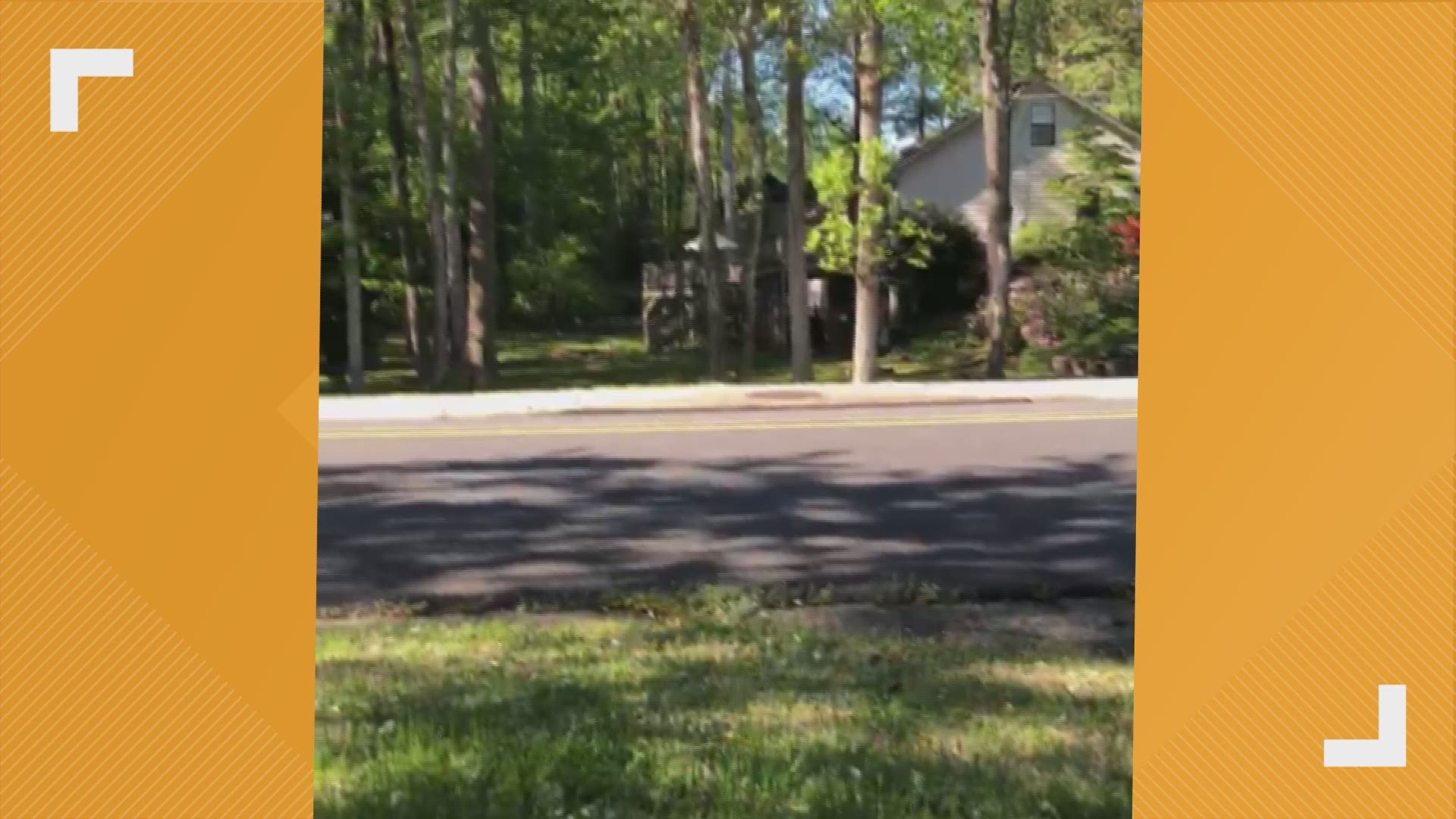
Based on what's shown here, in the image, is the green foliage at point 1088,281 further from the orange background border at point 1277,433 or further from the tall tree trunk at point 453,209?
the orange background border at point 1277,433

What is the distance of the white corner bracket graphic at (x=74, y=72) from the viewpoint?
3.66m

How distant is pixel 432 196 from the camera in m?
24.2

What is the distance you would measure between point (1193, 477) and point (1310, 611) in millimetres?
464

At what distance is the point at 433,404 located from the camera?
1694 centimetres

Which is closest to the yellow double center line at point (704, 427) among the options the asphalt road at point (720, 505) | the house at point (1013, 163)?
the asphalt road at point (720, 505)

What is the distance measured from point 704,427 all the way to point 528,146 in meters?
17.7

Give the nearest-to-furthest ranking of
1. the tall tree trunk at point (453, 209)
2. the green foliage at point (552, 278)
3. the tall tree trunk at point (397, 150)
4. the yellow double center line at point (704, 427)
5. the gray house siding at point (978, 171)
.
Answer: the yellow double center line at point (704, 427) → the tall tree trunk at point (453, 209) → the tall tree trunk at point (397, 150) → the green foliage at point (552, 278) → the gray house siding at point (978, 171)

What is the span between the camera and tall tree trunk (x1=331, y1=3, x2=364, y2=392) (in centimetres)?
2194

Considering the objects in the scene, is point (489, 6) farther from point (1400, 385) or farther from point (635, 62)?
point (1400, 385)

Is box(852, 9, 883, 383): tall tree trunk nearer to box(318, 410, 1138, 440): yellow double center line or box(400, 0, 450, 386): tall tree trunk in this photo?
box(400, 0, 450, 386): tall tree trunk

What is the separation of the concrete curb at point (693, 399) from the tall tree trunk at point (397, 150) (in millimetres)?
6943

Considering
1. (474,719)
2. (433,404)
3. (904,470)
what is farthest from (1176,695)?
(433,404)

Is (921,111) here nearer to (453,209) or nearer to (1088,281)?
(1088,281)

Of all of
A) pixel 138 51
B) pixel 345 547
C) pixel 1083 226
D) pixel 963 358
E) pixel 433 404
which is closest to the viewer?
pixel 138 51
